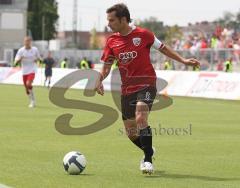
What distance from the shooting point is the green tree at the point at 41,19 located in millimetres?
136625

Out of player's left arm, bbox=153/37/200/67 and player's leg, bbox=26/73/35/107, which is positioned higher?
player's left arm, bbox=153/37/200/67

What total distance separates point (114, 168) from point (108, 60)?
155 cm

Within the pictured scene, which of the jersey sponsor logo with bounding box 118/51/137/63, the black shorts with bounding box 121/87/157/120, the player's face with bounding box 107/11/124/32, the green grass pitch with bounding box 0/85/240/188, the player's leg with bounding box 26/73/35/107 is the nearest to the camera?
the green grass pitch with bounding box 0/85/240/188

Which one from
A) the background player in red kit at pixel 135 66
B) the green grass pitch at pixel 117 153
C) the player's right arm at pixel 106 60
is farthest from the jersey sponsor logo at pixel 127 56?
the green grass pitch at pixel 117 153

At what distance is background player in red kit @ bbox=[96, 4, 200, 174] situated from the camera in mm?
9906

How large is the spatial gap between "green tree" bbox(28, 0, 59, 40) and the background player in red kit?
124 metres

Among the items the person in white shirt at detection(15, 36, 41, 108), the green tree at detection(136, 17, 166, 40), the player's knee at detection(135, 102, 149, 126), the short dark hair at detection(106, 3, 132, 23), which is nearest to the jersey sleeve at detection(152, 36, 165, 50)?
the short dark hair at detection(106, 3, 132, 23)

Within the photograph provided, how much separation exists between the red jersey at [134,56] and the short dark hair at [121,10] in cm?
27

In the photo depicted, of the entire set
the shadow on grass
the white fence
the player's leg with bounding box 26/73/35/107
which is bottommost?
the white fence

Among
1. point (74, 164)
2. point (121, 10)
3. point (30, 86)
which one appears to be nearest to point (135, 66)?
point (121, 10)

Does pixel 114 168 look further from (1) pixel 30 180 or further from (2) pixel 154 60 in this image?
(2) pixel 154 60

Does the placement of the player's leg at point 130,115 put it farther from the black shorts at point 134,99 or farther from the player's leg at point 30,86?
the player's leg at point 30,86

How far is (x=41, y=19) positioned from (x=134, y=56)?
130 meters

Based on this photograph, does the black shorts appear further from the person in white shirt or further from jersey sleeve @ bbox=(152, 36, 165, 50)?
the person in white shirt
